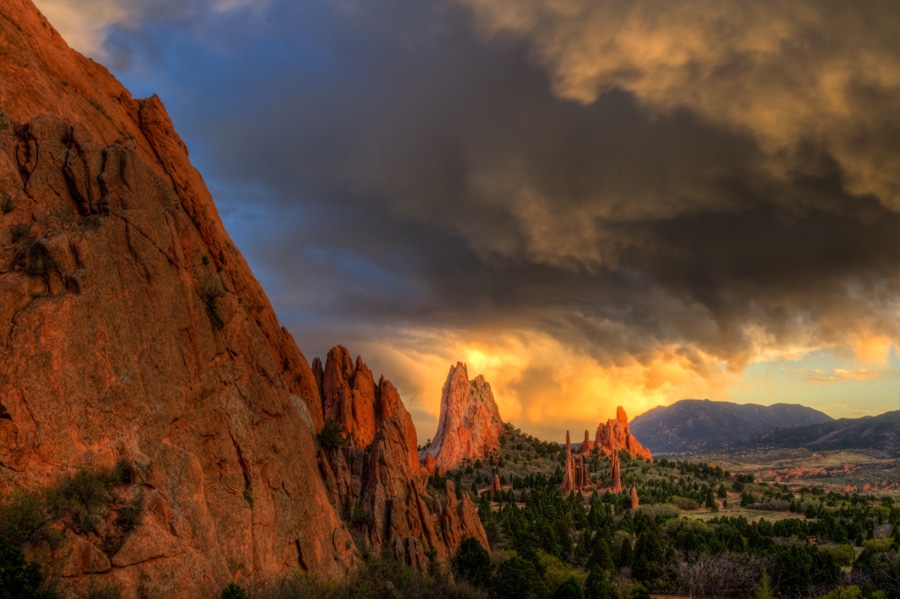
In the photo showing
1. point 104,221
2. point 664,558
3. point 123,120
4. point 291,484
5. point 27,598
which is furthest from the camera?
point 664,558

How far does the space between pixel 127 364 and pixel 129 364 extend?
0.38ft

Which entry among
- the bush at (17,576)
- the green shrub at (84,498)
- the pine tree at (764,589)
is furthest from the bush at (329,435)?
the pine tree at (764,589)

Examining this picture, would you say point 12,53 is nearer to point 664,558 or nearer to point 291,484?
point 291,484

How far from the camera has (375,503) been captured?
58.6 m

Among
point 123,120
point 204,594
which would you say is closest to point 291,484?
point 204,594

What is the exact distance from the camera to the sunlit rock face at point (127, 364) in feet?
80.4

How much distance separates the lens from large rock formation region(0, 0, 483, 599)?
80.4ft

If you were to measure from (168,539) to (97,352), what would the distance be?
8964 mm

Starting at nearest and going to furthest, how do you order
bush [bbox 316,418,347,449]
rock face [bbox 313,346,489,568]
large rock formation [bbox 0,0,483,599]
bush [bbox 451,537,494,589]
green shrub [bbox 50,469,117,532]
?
green shrub [bbox 50,469,117,532] < large rock formation [bbox 0,0,483,599] < bush [bbox 316,418,347,449] < rock face [bbox 313,346,489,568] < bush [bbox 451,537,494,589]

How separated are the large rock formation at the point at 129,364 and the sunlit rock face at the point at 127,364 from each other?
0.07 metres

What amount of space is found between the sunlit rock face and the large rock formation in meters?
0.07

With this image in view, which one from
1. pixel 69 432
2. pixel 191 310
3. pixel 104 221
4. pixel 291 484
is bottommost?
pixel 291 484

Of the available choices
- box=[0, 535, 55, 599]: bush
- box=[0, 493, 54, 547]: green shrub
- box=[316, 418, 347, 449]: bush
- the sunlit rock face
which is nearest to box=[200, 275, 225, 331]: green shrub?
the sunlit rock face

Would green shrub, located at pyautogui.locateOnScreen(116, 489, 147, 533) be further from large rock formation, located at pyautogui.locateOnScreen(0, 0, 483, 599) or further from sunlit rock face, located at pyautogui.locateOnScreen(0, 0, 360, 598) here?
sunlit rock face, located at pyautogui.locateOnScreen(0, 0, 360, 598)
